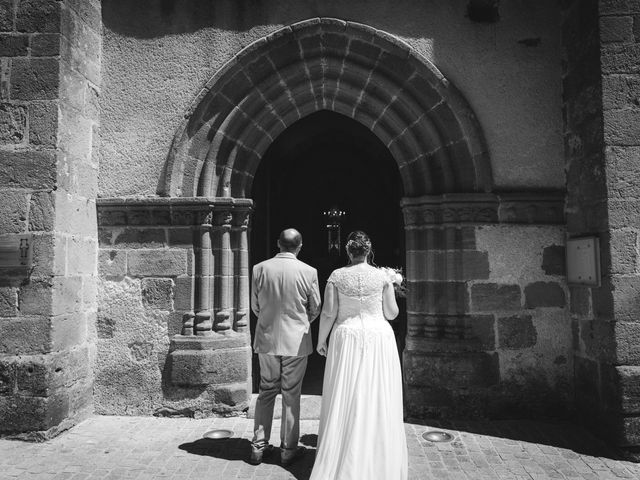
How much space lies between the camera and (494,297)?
16.1ft

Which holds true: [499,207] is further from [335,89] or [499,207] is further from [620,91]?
[335,89]

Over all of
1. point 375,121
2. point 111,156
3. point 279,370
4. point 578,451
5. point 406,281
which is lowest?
point 578,451

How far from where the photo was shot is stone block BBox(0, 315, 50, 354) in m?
4.30

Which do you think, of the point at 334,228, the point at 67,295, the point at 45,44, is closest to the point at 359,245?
the point at 67,295

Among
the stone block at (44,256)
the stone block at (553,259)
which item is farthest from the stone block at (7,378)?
the stone block at (553,259)

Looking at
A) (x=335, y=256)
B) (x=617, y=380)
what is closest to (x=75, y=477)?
(x=617, y=380)

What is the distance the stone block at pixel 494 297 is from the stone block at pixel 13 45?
15.5ft

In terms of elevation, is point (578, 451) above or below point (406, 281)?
below

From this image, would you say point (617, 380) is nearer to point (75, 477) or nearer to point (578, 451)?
point (578, 451)

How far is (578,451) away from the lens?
13.1ft

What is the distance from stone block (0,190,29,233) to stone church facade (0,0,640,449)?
12.4 inches

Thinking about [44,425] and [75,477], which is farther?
[44,425]

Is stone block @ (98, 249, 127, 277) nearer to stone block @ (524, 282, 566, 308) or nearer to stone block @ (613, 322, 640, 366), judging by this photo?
stone block @ (524, 282, 566, 308)

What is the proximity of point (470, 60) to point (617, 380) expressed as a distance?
3247 mm
